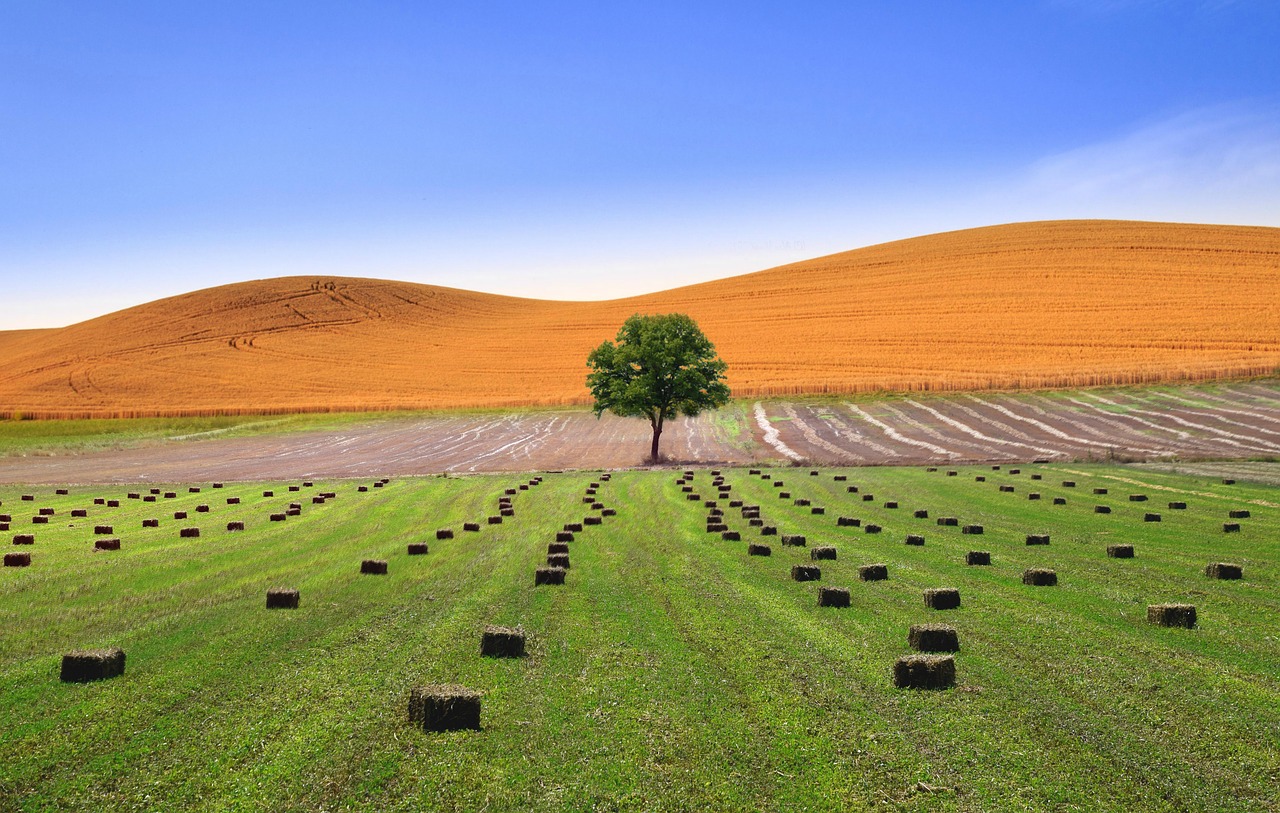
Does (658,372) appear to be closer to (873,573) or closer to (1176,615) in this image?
(873,573)

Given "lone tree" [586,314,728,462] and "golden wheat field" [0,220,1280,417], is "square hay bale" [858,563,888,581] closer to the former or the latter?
"lone tree" [586,314,728,462]

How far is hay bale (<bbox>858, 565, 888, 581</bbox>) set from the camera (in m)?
14.9

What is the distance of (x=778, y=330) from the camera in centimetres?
10356

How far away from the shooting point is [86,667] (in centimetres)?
974

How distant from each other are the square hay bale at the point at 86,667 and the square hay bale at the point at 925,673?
784cm

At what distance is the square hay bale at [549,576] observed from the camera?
1502cm

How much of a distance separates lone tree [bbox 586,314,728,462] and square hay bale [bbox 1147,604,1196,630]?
42641 mm

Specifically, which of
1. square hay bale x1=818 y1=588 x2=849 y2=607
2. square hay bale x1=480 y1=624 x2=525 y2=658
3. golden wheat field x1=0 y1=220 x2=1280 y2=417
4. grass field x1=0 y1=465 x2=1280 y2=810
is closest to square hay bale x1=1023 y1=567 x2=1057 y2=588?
grass field x1=0 y1=465 x2=1280 y2=810

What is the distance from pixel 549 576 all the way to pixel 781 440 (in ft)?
138

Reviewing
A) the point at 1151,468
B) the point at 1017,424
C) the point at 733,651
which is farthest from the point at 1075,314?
the point at 733,651

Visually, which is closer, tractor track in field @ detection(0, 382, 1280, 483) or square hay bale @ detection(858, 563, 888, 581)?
square hay bale @ detection(858, 563, 888, 581)

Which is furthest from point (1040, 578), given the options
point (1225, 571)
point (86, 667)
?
point (86, 667)

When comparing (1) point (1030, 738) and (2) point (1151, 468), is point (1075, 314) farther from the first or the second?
(1) point (1030, 738)

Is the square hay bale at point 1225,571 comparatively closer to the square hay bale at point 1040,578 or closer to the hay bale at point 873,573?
the square hay bale at point 1040,578
